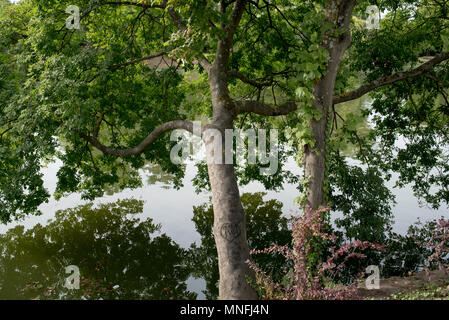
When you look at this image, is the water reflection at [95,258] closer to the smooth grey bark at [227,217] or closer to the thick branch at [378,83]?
the smooth grey bark at [227,217]

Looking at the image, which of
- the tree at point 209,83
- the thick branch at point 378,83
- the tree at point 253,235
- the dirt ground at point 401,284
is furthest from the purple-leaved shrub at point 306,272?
the tree at point 253,235

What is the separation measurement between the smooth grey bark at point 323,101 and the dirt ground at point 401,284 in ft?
5.69

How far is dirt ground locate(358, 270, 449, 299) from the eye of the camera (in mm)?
6234

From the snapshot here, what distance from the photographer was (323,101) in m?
6.23

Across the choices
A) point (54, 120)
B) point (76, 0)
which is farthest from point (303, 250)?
point (76, 0)

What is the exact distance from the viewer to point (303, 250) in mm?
5289

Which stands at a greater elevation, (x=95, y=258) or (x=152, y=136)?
(x=152, y=136)

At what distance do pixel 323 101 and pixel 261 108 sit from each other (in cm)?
151

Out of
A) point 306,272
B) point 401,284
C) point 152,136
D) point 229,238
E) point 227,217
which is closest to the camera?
point 306,272

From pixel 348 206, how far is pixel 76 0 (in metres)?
8.34

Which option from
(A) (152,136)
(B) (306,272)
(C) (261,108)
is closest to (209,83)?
(C) (261,108)

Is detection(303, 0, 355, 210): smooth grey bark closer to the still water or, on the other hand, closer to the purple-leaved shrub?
the purple-leaved shrub

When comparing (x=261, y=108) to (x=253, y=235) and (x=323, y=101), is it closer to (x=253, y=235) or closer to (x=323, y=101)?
Answer: (x=323, y=101)

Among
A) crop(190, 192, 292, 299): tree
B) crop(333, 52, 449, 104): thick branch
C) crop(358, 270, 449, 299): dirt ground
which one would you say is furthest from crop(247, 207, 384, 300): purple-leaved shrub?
crop(190, 192, 292, 299): tree
